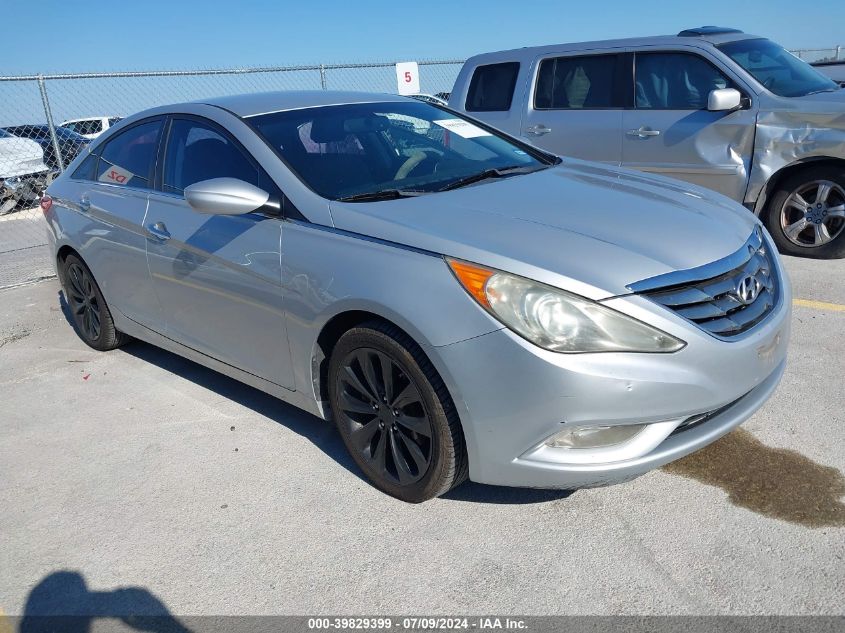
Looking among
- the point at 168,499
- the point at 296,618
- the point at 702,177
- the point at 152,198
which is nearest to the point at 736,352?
the point at 296,618

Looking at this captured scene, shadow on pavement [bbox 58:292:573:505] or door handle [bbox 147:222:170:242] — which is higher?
door handle [bbox 147:222:170:242]

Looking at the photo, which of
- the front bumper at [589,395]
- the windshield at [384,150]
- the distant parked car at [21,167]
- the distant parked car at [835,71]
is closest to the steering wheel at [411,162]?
the windshield at [384,150]

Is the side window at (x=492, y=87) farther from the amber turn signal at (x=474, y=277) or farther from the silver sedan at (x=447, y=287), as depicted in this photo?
the amber turn signal at (x=474, y=277)

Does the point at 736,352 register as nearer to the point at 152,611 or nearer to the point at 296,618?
the point at 296,618

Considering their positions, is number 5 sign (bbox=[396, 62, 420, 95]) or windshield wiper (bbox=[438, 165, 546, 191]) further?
number 5 sign (bbox=[396, 62, 420, 95])

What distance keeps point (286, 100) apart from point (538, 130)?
3.88 metres

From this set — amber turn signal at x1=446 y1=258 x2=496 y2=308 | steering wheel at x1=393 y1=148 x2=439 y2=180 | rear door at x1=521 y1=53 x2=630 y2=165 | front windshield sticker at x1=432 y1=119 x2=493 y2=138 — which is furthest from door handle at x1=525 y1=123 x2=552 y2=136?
amber turn signal at x1=446 y1=258 x2=496 y2=308

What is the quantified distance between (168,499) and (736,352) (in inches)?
92.2

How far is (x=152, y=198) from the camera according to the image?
407cm

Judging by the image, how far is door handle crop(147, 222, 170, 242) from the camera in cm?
387

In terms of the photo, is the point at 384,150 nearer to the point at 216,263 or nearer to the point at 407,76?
the point at 216,263

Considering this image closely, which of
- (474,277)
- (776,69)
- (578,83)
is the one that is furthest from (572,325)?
(578,83)

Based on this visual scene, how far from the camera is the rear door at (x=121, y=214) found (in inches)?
165

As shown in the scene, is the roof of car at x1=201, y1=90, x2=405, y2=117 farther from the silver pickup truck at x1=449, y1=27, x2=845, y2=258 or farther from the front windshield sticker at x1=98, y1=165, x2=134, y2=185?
the silver pickup truck at x1=449, y1=27, x2=845, y2=258
